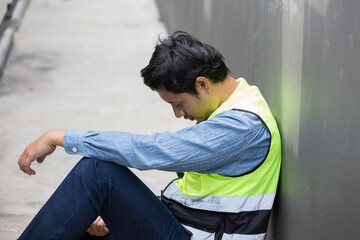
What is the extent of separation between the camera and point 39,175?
3.88 meters

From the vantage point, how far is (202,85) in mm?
2309

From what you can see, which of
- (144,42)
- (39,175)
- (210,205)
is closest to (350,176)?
(210,205)

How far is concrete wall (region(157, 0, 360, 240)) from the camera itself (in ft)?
5.36

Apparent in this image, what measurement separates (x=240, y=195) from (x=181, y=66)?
0.50 m

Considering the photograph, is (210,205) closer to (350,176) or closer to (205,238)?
(205,238)

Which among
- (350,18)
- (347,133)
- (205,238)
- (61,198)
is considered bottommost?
(205,238)

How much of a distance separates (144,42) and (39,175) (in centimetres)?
334

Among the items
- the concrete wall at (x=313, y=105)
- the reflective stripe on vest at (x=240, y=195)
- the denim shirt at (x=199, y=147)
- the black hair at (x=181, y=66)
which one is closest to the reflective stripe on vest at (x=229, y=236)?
the reflective stripe on vest at (x=240, y=195)

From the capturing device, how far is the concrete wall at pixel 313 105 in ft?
5.36

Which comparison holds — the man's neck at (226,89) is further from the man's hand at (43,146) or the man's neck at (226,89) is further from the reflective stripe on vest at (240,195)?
the man's hand at (43,146)

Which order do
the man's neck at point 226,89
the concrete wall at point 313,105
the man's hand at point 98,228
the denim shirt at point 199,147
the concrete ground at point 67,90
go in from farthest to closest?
the concrete ground at point 67,90 < the man's hand at point 98,228 < the man's neck at point 226,89 < the denim shirt at point 199,147 < the concrete wall at point 313,105

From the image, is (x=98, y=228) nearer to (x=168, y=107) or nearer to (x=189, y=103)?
(x=189, y=103)

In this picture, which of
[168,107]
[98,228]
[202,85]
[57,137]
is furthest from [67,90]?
[202,85]

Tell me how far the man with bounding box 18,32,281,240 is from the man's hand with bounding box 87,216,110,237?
0.56 ft
